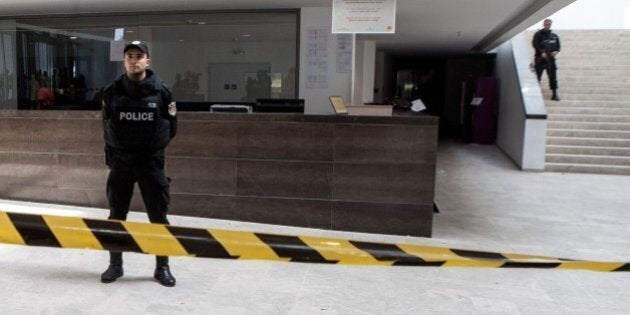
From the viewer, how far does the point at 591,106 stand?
36.6 feet

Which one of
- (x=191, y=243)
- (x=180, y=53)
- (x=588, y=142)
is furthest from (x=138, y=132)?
(x=588, y=142)

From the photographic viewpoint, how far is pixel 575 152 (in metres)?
9.80

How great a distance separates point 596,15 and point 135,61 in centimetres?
1651

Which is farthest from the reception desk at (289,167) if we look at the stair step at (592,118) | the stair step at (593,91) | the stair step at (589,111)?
the stair step at (593,91)

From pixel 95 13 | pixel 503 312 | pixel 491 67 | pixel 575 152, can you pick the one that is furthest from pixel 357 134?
pixel 491 67

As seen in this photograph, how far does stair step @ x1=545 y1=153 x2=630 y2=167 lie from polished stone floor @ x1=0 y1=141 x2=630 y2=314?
14.7ft

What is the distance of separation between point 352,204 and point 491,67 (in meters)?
11.8

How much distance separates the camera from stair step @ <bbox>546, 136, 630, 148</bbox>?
32.6 feet

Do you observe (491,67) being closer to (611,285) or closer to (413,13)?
(413,13)

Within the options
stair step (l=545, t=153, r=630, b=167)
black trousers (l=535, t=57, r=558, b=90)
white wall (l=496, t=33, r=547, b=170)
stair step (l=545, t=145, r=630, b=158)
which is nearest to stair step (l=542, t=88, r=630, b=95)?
black trousers (l=535, t=57, r=558, b=90)

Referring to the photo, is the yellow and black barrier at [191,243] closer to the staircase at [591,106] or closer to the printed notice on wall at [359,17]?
the printed notice on wall at [359,17]

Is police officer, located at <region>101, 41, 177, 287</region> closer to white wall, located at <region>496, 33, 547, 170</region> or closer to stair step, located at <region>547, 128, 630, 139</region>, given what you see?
white wall, located at <region>496, 33, 547, 170</region>

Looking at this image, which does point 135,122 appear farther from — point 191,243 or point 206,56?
point 206,56

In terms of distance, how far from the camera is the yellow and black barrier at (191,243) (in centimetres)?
191
